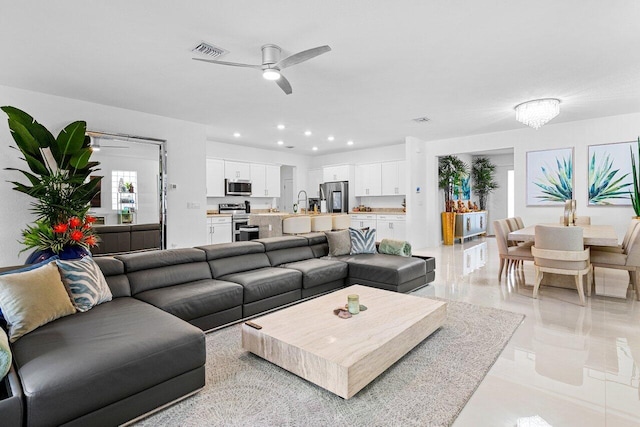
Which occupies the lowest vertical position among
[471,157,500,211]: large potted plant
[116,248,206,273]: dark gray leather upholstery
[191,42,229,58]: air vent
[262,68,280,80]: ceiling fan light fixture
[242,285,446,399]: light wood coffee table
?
[242,285,446,399]: light wood coffee table

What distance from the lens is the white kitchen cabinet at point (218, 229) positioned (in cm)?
711

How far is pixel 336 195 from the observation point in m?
9.14

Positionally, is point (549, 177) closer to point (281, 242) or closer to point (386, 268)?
point (386, 268)

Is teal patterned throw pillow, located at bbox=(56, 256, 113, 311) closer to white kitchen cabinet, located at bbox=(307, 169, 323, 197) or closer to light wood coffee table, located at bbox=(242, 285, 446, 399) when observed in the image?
light wood coffee table, located at bbox=(242, 285, 446, 399)

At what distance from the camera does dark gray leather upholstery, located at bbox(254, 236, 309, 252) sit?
408 centimetres

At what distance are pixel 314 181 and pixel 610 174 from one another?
22.3ft

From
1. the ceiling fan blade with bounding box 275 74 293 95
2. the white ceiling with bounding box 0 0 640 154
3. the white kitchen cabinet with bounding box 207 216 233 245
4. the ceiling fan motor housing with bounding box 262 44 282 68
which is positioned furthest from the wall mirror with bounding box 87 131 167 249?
the ceiling fan motor housing with bounding box 262 44 282 68

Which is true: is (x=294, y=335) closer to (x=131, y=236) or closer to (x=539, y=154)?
(x=131, y=236)

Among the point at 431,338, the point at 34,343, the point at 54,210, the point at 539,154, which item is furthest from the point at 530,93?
the point at 54,210

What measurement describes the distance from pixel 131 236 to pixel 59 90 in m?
2.29

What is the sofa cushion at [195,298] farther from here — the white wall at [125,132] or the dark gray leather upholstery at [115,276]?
the white wall at [125,132]

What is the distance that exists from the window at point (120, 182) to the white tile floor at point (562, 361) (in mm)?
4938

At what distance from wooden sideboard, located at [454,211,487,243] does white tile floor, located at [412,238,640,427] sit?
4140mm

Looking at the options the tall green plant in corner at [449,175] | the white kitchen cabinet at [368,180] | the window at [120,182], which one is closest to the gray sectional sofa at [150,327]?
the window at [120,182]
